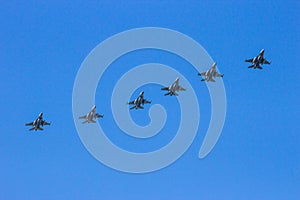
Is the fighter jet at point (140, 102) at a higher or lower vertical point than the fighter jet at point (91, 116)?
higher

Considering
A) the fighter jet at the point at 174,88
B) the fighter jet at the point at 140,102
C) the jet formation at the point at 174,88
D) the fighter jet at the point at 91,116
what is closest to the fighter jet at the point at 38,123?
the jet formation at the point at 174,88

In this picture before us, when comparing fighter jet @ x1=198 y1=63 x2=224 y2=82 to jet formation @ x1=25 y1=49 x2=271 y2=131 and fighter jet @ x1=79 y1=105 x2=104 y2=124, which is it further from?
fighter jet @ x1=79 y1=105 x2=104 y2=124

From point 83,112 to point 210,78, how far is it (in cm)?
267

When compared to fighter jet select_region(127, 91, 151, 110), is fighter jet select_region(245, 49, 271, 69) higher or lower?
higher

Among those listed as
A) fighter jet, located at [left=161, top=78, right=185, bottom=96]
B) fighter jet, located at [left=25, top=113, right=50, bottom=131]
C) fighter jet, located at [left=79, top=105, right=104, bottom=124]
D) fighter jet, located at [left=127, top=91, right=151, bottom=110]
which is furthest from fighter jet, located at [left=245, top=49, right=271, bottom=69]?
fighter jet, located at [left=25, top=113, right=50, bottom=131]

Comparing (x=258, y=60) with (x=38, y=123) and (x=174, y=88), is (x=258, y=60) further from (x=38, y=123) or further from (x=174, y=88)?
(x=38, y=123)

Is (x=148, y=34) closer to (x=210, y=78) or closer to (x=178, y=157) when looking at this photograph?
(x=210, y=78)

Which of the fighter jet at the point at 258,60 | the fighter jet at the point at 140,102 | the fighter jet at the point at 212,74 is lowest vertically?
the fighter jet at the point at 140,102

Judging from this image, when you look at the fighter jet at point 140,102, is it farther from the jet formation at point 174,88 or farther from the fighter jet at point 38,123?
the fighter jet at point 38,123

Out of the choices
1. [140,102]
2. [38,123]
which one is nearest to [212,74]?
[140,102]

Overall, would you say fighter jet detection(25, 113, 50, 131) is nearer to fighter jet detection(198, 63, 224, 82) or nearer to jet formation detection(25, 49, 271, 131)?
jet formation detection(25, 49, 271, 131)

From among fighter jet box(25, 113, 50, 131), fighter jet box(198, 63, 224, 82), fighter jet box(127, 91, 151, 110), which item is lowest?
fighter jet box(25, 113, 50, 131)

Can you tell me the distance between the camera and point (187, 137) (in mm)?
7688

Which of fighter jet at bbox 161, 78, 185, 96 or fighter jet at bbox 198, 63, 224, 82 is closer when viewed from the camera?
fighter jet at bbox 198, 63, 224, 82
